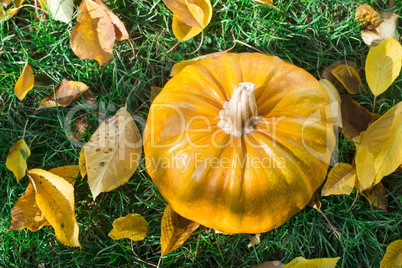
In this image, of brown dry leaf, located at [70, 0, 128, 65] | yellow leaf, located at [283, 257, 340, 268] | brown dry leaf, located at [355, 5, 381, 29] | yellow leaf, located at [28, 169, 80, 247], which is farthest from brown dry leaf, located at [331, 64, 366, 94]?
yellow leaf, located at [28, 169, 80, 247]

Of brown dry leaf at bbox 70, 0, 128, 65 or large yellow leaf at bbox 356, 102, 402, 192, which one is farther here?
brown dry leaf at bbox 70, 0, 128, 65

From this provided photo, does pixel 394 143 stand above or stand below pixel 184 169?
below

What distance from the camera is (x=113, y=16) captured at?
2.73m

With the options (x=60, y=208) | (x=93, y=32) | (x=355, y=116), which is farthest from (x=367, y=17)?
(x=60, y=208)

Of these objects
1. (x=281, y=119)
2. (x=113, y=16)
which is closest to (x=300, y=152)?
(x=281, y=119)

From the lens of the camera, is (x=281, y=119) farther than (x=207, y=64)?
No

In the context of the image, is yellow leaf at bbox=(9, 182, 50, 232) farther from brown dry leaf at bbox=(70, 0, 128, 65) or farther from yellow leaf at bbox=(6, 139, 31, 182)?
brown dry leaf at bbox=(70, 0, 128, 65)

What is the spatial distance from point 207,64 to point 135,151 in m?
0.77

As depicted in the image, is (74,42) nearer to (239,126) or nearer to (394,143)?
(239,126)

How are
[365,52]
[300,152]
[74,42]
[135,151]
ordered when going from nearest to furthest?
[300,152] → [135,151] → [74,42] → [365,52]

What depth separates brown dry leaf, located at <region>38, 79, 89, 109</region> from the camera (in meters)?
2.75

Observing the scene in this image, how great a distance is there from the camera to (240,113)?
78.5 inches

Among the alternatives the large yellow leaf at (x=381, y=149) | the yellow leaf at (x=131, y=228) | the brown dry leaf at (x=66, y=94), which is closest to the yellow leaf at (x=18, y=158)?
the brown dry leaf at (x=66, y=94)

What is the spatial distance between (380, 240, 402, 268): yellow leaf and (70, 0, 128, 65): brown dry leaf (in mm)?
2306
